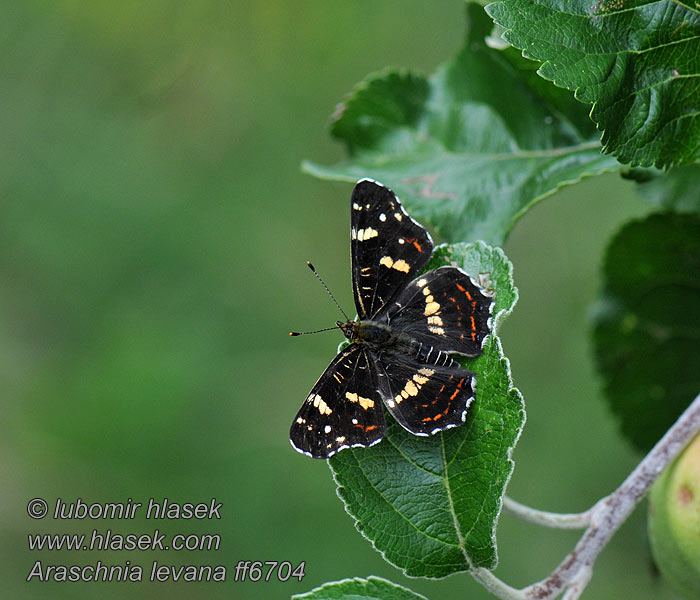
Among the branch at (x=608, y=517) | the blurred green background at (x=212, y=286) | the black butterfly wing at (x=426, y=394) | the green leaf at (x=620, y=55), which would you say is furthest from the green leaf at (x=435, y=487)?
the blurred green background at (x=212, y=286)

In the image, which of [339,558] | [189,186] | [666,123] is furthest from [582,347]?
[666,123]

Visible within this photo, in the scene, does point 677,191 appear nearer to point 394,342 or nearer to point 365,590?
point 394,342

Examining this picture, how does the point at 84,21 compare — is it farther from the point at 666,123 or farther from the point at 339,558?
the point at 666,123

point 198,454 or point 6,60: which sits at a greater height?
point 6,60

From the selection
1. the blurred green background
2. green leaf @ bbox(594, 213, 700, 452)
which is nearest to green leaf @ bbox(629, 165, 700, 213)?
green leaf @ bbox(594, 213, 700, 452)

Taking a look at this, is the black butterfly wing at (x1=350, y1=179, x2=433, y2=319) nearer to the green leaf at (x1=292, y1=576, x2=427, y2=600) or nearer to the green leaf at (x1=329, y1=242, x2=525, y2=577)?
the green leaf at (x1=329, y1=242, x2=525, y2=577)

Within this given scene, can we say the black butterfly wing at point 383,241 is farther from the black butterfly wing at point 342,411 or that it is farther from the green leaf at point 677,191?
the green leaf at point 677,191
